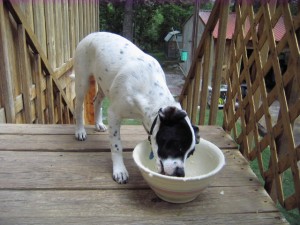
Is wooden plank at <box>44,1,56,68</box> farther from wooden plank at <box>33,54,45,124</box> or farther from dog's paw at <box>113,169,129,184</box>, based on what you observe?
dog's paw at <box>113,169,129,184</box>

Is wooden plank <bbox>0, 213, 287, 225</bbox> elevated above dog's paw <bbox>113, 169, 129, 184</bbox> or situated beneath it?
situated beneath

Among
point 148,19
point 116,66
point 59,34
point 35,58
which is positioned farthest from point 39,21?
point 148,19

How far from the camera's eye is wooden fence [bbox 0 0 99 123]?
3.13m

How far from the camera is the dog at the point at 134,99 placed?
1667mm

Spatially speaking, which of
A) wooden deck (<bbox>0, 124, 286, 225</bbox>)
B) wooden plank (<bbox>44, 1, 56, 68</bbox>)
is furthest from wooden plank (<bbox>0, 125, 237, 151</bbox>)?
wooden plank (<bbox>44, 1, 56, 68</bbox>)

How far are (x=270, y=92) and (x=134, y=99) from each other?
2.86 ft

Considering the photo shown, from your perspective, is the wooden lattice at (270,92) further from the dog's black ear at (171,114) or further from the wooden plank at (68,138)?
the dog's black ear at (171,114)

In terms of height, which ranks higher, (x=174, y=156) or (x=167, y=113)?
(x=167, y=113)

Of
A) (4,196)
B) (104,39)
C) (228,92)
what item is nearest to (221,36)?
(228,92)

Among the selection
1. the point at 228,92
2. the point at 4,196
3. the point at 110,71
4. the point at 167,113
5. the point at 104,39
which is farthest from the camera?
the point at 228,92

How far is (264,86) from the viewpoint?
7.31 ft

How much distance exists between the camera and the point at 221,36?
9.66 ft

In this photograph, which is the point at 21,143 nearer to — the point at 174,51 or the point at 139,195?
the point at 139,195

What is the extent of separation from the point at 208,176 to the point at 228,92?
1403mm
